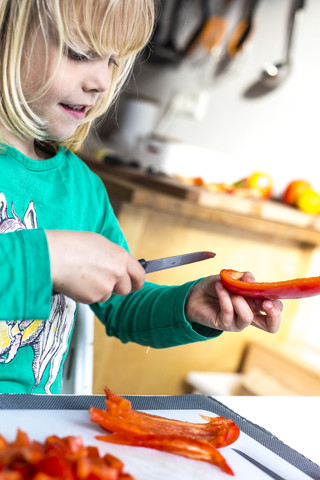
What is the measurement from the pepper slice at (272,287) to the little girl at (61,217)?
0.02 metres

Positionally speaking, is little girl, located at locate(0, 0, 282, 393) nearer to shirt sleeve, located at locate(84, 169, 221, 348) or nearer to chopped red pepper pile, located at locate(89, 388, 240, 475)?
shirt sleeve, located at locate(84, 169, 221, 348)

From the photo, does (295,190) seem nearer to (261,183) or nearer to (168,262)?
(261,183)

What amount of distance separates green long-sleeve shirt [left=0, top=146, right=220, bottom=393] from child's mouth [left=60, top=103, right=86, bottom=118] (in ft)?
0.42

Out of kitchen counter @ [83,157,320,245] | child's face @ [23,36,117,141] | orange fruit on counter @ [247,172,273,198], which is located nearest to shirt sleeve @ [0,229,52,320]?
child's face @ [23,36,117,141]

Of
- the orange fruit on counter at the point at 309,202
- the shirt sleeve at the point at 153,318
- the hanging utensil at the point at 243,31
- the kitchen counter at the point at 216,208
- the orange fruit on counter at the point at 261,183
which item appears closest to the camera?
the shirt sleeve at the point at 153,318

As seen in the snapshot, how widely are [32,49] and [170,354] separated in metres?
1.50

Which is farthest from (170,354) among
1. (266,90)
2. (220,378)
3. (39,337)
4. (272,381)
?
(266,90)

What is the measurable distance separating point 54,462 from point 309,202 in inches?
94.7

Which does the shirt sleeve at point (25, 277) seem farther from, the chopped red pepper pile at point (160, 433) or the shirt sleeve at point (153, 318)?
the shirt sleeve at point (153, 318)

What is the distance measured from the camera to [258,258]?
2.31 meters

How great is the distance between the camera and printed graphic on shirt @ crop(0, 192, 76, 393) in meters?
0.93

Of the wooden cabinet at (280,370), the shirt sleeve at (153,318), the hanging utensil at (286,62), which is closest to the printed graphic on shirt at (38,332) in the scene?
the shirt sleeve at (153,318)

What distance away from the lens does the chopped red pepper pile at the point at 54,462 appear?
0.56 metres

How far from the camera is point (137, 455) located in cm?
70
